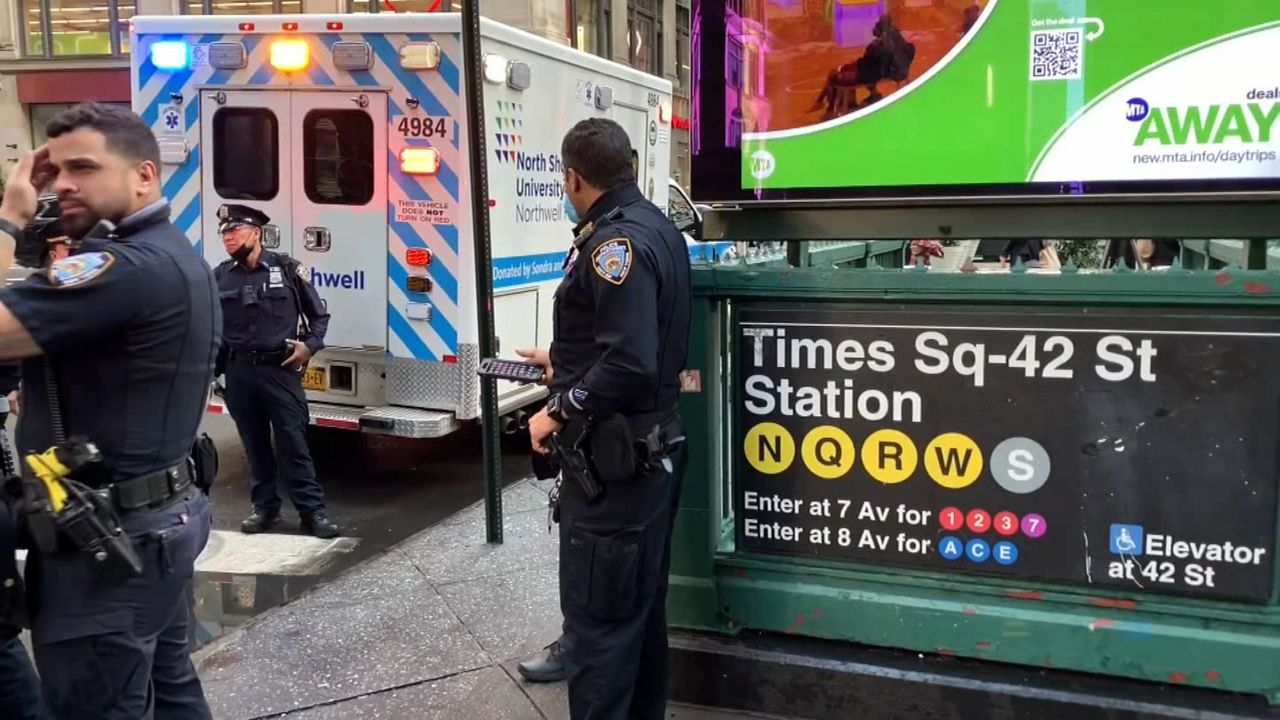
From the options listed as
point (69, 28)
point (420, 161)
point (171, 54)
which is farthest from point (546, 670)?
point (69, 28)

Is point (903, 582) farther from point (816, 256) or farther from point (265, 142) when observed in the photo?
point (265, 142)

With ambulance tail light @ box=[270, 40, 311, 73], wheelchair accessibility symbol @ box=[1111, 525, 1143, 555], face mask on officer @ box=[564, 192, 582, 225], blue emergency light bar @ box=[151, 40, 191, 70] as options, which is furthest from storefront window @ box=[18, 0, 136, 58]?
wheelchair accessibility symbol @ box=[1111, 525, 1143, 555]

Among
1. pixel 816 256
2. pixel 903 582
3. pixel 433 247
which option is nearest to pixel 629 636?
pixel 903 582

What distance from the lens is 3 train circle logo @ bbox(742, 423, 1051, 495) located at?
A: 3275 mm

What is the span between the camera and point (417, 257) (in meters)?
7.00

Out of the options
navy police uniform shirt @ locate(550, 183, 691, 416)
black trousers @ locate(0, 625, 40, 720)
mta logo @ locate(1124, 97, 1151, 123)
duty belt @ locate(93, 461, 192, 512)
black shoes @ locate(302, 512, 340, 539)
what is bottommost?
black shoes @ locate(302, 512, 340, 539)

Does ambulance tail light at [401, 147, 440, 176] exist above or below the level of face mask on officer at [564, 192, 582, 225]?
above

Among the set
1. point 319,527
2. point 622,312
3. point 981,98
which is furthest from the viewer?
point 319,527

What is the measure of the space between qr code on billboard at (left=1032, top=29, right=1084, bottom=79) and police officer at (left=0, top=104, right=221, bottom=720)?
2.47 m

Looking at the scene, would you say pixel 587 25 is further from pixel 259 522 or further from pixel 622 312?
pixel 622 312

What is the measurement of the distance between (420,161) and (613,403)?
4.32 meters

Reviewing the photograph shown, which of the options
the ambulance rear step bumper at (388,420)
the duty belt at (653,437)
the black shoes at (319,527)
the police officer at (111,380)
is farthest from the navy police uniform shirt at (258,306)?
the duty belt at (653,437)

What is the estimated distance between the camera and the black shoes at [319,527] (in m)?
6.31

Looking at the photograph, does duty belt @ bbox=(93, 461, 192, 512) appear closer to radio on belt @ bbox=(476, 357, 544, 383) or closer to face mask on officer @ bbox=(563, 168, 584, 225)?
radio on belt @ bbox=(476, 357, 544, 383)
